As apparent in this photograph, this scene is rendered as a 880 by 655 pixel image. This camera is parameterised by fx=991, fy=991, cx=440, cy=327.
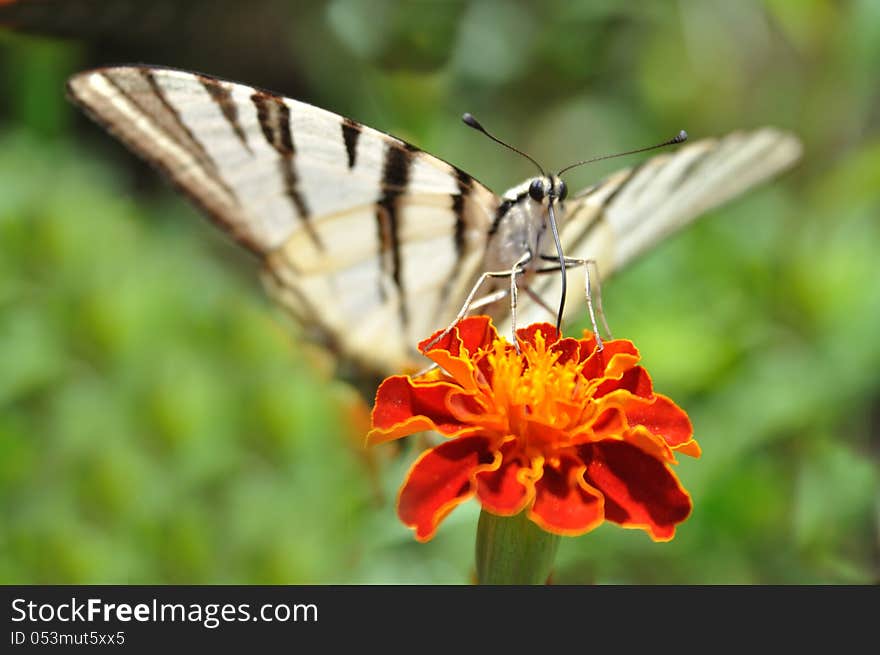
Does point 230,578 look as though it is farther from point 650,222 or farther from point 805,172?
point 805,172

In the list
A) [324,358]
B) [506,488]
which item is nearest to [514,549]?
[506,488]

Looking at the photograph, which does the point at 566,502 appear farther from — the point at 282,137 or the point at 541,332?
the point at 282,137

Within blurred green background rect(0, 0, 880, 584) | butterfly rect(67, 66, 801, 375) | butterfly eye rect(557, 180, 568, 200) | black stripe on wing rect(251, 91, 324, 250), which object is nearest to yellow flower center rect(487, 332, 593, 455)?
butterfly rect(67, 66, 801, 375)

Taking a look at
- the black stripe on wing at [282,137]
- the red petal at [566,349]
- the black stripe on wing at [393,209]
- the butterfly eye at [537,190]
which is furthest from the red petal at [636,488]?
the black stripe on wing at [282,137]

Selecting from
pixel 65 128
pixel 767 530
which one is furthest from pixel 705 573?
pixel 65 128

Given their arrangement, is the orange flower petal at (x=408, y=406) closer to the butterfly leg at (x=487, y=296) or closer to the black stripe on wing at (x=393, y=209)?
the butterfly leg at (x=487, y=296)

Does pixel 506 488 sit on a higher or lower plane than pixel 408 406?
lower

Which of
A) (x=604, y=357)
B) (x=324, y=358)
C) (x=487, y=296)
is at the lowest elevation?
(x=604, y=357)
